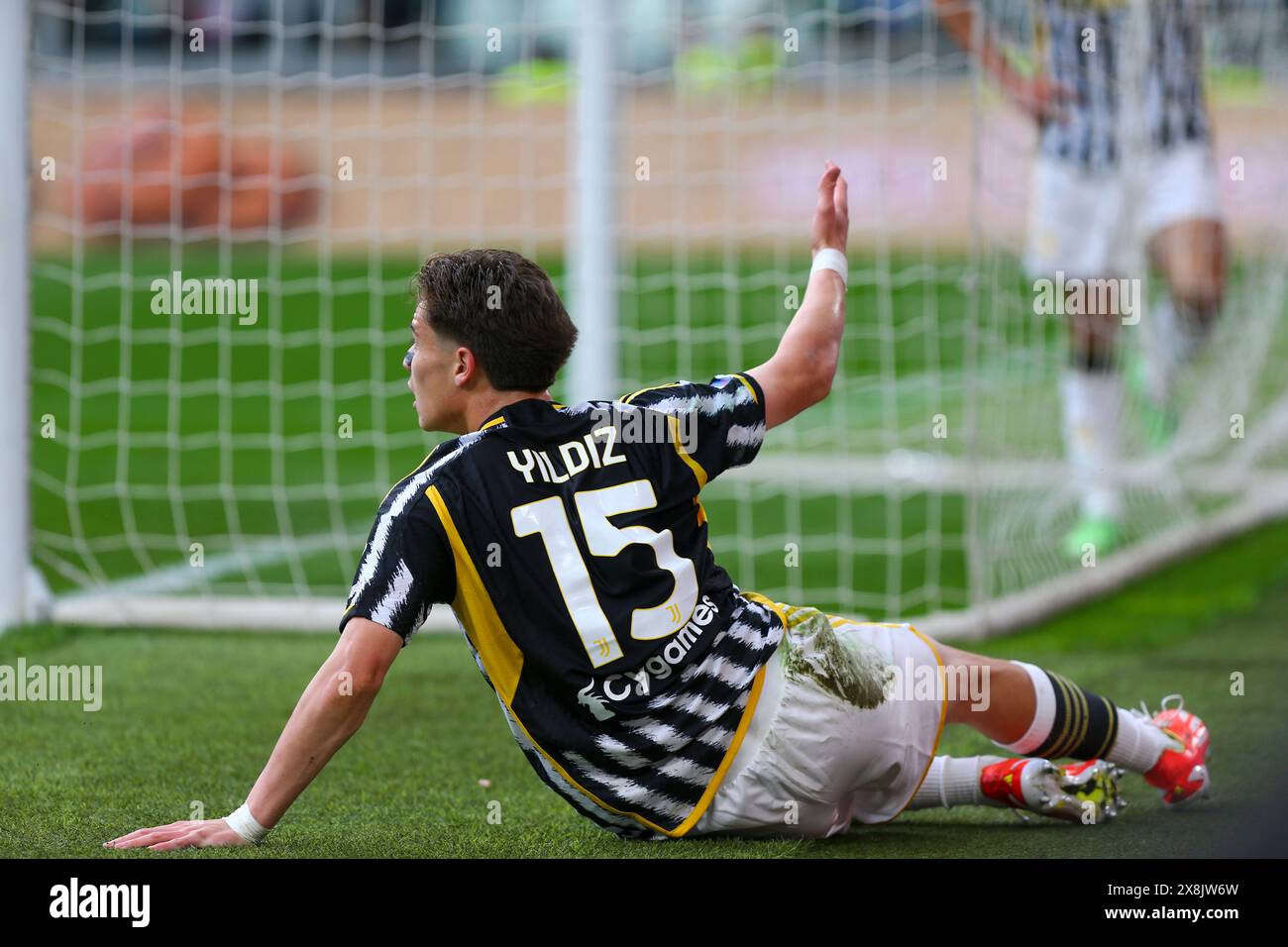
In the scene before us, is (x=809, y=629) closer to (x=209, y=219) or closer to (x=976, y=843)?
(x=976, y=843)

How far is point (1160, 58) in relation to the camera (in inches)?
231

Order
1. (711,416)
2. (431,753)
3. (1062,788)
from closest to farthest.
Answer: (711,416)
(1062,788)
(431,753)

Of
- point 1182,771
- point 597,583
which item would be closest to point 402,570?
point 597,583

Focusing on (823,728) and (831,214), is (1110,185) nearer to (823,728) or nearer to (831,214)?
(831,214)

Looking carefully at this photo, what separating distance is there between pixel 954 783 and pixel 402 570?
1.14 metres

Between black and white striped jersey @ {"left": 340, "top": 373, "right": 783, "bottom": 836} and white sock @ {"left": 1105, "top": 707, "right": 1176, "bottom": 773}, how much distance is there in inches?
27.6

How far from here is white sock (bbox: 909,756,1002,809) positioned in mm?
3096

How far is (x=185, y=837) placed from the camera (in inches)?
104

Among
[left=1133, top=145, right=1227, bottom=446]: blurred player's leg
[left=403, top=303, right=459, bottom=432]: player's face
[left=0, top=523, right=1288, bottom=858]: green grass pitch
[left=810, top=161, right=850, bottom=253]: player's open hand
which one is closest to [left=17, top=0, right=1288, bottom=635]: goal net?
[left=0, top=523, right=1288, bottom=858]: green grass pitch

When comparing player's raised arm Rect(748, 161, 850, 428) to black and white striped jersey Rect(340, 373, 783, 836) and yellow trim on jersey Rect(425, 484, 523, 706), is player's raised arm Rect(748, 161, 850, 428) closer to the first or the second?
black and white striped jersey Rect(340, 373, 783, 836)

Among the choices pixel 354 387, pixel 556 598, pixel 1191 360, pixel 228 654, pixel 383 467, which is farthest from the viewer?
pixel 354 387

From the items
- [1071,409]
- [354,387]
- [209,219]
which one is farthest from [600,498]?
[209,219]

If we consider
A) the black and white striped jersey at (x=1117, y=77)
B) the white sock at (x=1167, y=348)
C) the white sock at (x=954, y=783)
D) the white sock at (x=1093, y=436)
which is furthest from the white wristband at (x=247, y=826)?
the white sock at (x=1167, y=348)

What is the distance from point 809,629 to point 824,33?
43.1 ft
